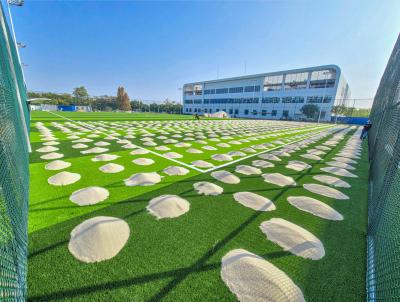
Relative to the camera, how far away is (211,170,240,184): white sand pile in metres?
4.47

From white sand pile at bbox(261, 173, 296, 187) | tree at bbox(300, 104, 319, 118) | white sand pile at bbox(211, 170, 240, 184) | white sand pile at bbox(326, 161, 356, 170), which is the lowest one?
white sand pile at bbox(326, 161, 356, 170)

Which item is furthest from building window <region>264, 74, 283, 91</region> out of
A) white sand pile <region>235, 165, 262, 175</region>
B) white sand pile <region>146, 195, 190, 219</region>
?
white sand pile <region>146, 195, 190, 219</region>

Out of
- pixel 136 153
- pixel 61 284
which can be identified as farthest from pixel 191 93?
pixel 61 284

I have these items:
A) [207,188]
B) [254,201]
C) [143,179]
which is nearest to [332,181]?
[254,201]

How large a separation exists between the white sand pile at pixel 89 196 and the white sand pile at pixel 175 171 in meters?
1.64

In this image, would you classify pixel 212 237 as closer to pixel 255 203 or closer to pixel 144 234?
pixel 144 234

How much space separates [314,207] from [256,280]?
223 centimetres

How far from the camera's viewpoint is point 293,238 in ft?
8.20

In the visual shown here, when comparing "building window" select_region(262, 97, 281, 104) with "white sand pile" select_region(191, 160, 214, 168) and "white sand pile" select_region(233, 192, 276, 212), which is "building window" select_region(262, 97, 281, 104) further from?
"white sand pile" select_region(233, 192, 276, 212)

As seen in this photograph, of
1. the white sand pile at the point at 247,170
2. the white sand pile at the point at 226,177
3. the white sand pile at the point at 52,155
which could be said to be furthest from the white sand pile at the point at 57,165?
the white sand pile at the point at 247,170

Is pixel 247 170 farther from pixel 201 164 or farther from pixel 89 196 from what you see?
pixel 89 196

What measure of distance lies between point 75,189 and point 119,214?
1.50m

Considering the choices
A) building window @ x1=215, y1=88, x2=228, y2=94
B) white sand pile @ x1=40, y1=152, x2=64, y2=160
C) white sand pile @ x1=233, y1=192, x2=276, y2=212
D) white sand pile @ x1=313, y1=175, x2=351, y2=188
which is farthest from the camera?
building window @ x1=215, y1=88, x2=228, y2=94

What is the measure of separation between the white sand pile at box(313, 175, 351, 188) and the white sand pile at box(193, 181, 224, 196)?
3.01 m
